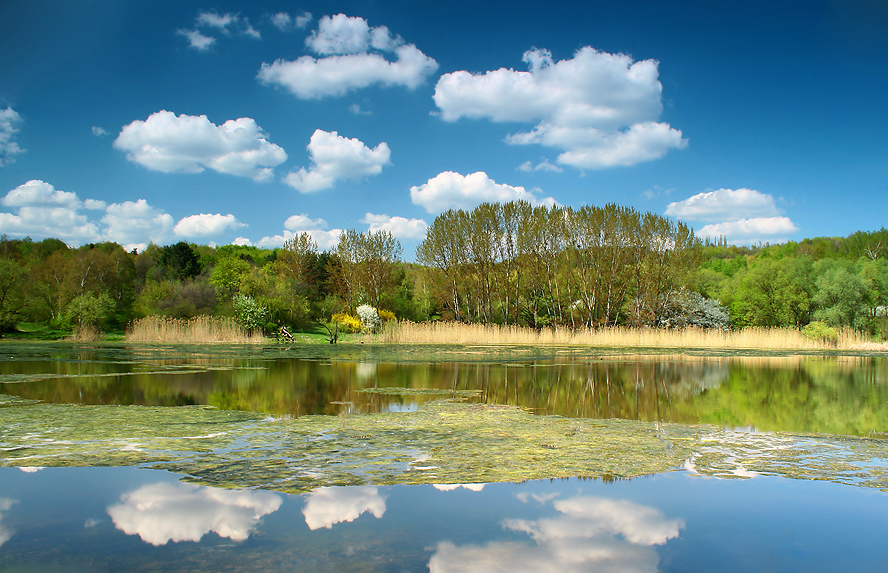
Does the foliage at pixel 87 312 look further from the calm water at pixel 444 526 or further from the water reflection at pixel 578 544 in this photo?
the water reflection at pixel 578 544

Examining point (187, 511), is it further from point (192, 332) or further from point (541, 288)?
point (541, 288)

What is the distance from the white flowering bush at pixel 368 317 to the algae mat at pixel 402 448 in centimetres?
2967

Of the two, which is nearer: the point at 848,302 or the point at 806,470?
the point at 806,470

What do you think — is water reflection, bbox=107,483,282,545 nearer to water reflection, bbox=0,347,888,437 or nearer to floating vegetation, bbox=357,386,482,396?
water reflection, bbox=0,347,888,437

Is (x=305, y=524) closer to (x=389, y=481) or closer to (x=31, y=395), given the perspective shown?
(x=389, y=481)

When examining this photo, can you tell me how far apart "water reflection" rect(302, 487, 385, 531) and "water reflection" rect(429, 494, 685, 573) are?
0.82 metres

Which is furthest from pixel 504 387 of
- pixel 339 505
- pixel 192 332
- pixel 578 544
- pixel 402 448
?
pixel 192 332

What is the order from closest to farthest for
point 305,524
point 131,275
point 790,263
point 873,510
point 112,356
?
point 305,524, point 873,510, point 112,356, point 790,263, point 131,275

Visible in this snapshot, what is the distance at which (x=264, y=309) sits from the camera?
3328 cm

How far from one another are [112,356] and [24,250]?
63110 millimetres

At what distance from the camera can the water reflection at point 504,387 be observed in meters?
9.22

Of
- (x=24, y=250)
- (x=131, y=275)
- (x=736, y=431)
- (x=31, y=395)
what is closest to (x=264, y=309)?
(x=31, y=395)

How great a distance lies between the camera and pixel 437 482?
504cm

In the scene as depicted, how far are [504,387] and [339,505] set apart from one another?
8272 millimetres
